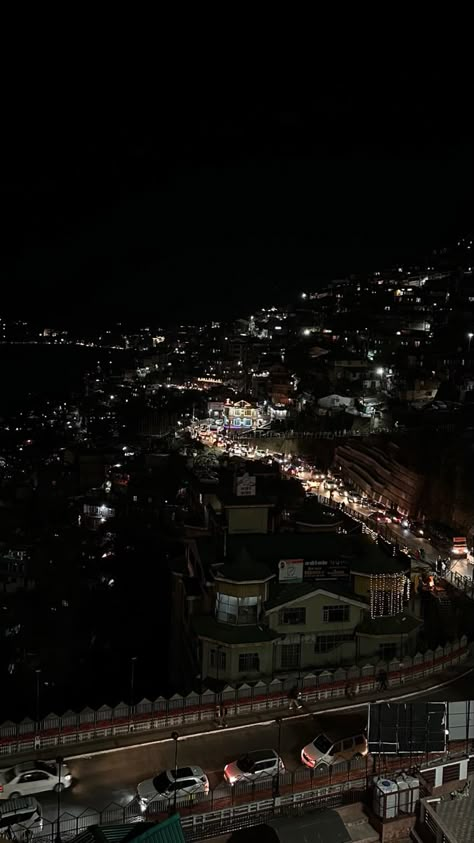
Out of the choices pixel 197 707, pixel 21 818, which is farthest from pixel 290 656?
pixel 21 818

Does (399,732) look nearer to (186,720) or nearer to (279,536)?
(186,720)

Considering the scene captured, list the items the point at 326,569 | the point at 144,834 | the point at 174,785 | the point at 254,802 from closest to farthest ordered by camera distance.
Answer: the point at 144,834 → the point at 254,802 → the point at 174,785 → the point at 326,569

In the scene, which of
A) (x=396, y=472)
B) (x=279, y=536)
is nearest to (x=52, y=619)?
(x=279, y=536)

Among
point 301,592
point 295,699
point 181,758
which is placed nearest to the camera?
point 181,758

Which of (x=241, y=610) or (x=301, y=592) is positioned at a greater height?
(x=301, y=592)

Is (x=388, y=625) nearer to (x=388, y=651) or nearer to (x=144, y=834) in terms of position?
(x=388, y=651)

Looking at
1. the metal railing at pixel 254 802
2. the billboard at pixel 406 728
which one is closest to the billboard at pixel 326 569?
the billboard at pixel 406 728
